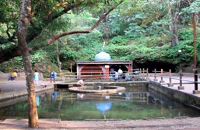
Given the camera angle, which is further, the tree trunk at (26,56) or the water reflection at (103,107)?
the water reflection at (103,107)

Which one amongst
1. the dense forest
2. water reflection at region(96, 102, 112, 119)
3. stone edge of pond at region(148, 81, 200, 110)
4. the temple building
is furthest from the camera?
the dense forest

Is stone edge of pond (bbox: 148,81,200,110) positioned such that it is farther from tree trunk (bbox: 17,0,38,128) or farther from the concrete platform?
tree trunk (bbox: 17,0,38,128)

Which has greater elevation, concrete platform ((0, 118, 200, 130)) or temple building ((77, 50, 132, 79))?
temple building ((77, 50, 132, 79))

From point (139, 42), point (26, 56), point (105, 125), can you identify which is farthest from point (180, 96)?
point (139, 42)

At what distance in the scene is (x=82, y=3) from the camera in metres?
10.4

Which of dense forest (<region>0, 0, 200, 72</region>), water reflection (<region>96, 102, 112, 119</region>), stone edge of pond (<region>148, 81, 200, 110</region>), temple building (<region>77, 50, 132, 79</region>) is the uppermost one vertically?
dense forest (<region>0, 0, 200, 72</region>)

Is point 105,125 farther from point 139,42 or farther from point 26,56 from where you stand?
point 139,42

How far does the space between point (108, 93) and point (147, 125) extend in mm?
12507

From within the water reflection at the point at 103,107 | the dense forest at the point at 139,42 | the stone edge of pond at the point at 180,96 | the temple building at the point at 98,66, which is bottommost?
the water reflection at the point at 103,107

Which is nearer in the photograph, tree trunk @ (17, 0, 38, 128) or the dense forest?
tree trunk @ (17, 0, 38, 128)

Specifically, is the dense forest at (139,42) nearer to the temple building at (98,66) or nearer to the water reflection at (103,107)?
the temple building at (98,66)

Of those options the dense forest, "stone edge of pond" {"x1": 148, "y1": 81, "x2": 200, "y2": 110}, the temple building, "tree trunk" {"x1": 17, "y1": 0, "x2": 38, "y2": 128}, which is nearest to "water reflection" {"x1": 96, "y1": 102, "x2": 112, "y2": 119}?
"stone edge of pond" {"x1": 148, "y1": 81, "x2": 200, "y2": 110}

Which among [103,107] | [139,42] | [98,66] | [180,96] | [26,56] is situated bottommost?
[103,107]

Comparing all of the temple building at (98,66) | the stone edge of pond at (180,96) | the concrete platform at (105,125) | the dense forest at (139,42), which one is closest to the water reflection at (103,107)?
the stone edge of pond at (180,96)
